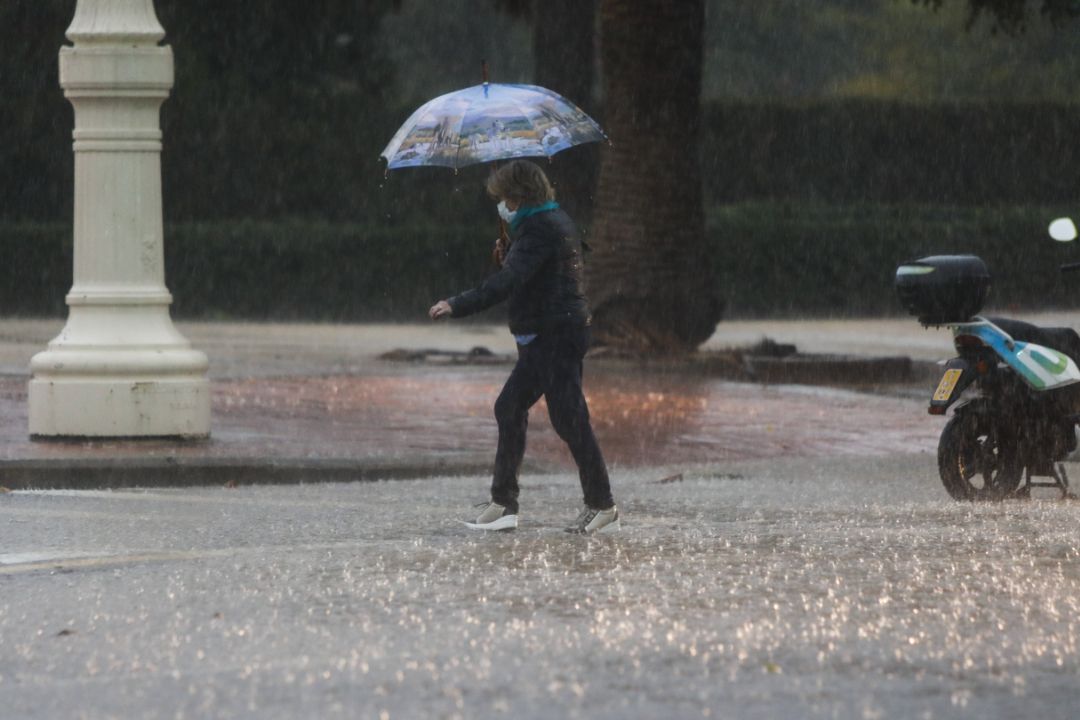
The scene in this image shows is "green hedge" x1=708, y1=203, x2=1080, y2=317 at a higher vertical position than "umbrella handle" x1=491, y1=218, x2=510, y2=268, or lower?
lower

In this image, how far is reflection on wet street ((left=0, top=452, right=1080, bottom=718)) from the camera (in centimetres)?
600

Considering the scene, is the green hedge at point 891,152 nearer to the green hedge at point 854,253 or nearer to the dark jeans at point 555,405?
the green hedge at point 854,253

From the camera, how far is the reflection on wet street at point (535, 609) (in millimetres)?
6000

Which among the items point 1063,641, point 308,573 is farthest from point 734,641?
point 308,573

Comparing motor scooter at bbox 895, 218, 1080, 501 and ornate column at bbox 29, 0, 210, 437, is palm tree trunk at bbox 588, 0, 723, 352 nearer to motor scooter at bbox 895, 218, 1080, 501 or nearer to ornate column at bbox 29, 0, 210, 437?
ornate column at bbox 29, 0, 210, 437

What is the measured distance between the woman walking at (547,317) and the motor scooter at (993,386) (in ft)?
6.22

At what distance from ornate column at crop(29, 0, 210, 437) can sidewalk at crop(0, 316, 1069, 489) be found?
177 mm

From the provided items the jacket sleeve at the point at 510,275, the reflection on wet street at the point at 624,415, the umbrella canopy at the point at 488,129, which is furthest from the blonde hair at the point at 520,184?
the reflection on wet street at the point at 624,415

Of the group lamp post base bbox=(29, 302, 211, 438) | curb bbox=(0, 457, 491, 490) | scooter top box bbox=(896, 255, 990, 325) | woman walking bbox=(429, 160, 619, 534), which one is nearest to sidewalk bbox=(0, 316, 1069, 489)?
curb bbox=(0, 457, 491, 490)

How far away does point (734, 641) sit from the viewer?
670 cm

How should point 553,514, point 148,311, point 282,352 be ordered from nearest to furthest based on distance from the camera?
point 553,514, point 148,311, point 282,352

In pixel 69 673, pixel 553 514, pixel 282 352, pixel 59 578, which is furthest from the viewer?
pixel 282 352

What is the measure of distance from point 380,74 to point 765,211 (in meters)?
8.62

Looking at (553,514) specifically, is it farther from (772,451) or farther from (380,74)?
(380,74)
